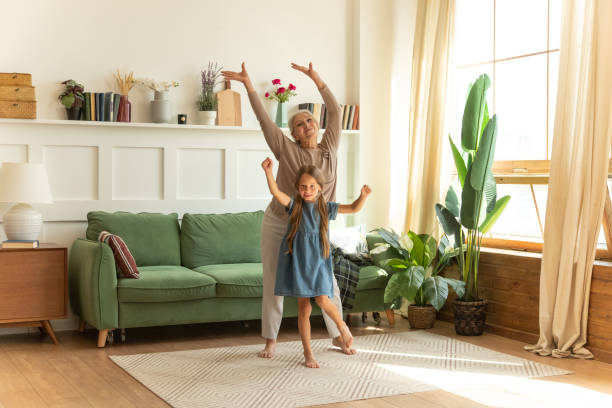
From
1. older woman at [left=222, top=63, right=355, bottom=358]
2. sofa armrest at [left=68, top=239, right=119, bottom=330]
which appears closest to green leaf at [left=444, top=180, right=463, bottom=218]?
older woman at [left=222, top=63, right=355, bottom=358]

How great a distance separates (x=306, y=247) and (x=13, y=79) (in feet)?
8.15

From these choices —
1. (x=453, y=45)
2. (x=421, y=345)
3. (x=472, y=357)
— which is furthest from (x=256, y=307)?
(x=453, y=45)

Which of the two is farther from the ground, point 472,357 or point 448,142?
point 448,142

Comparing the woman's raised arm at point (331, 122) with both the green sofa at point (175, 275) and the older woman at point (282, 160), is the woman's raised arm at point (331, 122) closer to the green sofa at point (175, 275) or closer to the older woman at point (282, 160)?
the older woman at point (282, 160)

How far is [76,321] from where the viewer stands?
5.35m

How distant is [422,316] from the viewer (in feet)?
17.6

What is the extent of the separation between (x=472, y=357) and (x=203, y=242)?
2071 mm

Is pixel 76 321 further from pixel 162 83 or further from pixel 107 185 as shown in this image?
pixel 162 83

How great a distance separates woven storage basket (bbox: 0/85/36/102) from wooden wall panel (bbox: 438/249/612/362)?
3365mm

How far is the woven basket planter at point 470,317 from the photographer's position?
5125mm

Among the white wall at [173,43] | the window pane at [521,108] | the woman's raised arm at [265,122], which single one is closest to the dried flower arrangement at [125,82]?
the white wall at [173,43]

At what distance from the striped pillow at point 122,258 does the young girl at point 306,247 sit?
1.10 meters

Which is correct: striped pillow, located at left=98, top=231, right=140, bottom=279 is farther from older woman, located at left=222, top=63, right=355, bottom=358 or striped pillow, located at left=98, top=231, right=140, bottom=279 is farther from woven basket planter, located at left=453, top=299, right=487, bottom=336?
woven basket planter, located at left=453, top=299, right=487, bottom=336

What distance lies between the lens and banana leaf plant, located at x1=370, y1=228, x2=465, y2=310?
509 cm
